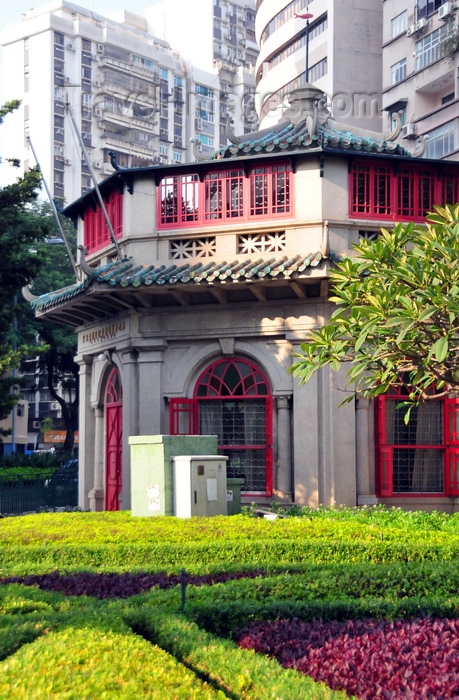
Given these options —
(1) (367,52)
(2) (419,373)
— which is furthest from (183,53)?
(2) (419,373)

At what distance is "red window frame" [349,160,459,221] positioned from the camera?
21.1 m

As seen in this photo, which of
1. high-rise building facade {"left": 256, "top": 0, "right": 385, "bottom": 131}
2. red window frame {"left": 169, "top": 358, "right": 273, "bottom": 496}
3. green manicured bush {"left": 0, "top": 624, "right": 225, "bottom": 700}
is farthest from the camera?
high-rise building facade {"left": 256, "top": 0, "right": 385, "bottom": 131}

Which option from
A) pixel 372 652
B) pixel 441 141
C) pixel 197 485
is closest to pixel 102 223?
pixel 197 485

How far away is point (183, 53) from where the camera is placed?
122 metres

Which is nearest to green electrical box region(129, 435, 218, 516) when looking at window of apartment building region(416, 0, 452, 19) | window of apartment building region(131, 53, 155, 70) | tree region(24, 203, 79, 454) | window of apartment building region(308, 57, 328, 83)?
tree region(24, 203, 79, 454)

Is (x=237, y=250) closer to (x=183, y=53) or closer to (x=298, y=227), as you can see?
(x=298, y=227)

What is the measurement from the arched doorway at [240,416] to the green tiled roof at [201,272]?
220 cm

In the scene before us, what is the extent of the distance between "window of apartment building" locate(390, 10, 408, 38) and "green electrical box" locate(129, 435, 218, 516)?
42.4 meters

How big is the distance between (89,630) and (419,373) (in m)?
6.60

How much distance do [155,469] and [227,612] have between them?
8897 mm

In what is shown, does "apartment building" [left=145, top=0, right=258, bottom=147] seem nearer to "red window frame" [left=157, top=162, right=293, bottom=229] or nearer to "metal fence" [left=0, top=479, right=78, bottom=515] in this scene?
"metal fence" [left=0, top=479, right=78, bottom=515]

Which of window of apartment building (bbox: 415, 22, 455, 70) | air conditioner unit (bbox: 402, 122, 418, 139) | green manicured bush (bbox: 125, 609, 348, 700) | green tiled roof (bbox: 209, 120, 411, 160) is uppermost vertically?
window of apartment building (bbox: 415, 22, 455, 70)

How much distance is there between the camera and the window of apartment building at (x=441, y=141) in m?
48.8

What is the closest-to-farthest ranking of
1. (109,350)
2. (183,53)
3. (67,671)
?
(67,671) < (109,350) < (183,53)
